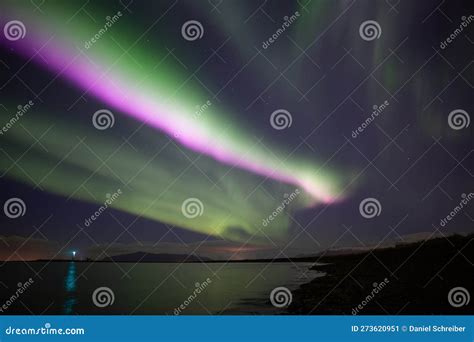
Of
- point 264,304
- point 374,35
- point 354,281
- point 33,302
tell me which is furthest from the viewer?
point 354,281

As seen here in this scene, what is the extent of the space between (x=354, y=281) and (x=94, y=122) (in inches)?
1150

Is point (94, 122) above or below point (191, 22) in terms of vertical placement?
below
